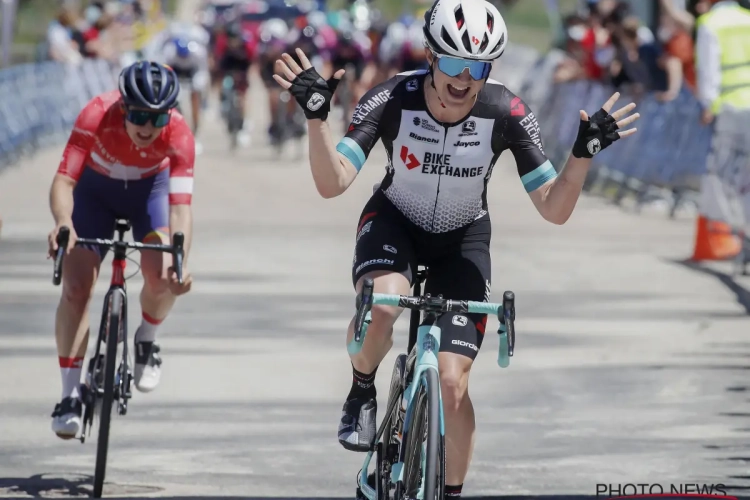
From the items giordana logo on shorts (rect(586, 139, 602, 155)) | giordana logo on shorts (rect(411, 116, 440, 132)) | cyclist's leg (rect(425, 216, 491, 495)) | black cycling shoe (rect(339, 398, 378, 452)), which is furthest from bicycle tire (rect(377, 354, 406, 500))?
giordana logo on shorts (rect(586, 139, 602, 155))

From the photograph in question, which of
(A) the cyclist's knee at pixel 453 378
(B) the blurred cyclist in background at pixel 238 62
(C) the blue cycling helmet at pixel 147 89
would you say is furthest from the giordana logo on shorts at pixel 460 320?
(B) the blurred cyclist in background at pixel 238 62

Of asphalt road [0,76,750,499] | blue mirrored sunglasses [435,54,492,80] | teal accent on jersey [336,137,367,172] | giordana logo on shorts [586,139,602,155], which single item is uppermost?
blue mirrored sunglasses [435,54,492,80]

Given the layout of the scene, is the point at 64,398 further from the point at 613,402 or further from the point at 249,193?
the point at 249,193

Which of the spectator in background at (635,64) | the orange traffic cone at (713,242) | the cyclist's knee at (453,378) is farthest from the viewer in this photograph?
the spectator in background at (635,64)

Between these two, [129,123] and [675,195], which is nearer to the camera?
[129,123]

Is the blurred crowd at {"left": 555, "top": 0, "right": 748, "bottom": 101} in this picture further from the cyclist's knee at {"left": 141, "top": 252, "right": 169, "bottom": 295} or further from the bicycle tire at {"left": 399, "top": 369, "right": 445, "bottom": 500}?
the bicycle tire at {"left": 399, "top": 369, "right": 445, "bottom": 500}

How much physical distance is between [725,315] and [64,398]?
6283mm

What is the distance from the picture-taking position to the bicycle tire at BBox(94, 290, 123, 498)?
7.09 m

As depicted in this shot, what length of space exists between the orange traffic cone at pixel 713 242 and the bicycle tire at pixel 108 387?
840cm

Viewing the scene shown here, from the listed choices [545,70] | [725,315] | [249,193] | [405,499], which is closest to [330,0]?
[545,70]

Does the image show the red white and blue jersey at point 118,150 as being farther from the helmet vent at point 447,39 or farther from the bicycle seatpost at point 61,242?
the helmet vent at point 447,39

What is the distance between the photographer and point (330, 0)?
87688 mm

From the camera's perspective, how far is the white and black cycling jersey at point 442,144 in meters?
6.25

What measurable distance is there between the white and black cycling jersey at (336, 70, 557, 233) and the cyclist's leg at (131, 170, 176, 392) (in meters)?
2.08
